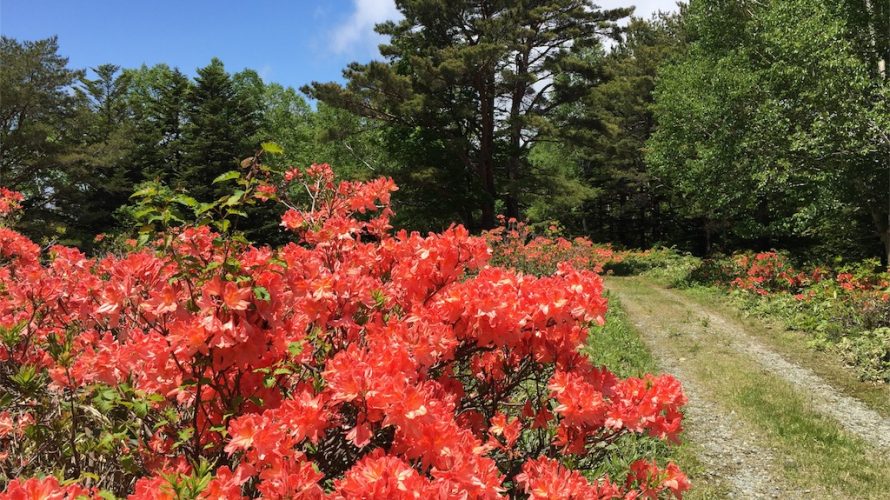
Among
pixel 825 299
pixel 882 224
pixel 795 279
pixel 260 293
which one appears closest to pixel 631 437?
pixel 260 293

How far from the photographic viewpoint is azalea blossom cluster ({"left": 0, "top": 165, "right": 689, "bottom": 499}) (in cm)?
136

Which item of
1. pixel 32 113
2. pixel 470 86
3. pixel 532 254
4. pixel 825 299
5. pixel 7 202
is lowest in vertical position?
pixel 825 299

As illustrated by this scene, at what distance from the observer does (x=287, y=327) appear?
1.90 metres

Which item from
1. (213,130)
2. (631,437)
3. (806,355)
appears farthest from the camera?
(213,130)

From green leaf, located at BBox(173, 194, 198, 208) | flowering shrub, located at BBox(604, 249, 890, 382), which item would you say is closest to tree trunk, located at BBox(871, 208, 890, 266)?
flowering shrub, located at BBox(604, 249, 890, 382)

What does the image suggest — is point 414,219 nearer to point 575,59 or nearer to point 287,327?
point 575,59

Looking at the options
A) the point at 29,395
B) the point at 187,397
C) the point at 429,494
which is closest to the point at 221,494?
the point at 429,494

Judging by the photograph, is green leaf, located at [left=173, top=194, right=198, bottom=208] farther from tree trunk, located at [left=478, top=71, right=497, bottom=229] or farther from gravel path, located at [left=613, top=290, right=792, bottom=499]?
tree trunk, located at [left=478, top=71, right=497, bottom=229]

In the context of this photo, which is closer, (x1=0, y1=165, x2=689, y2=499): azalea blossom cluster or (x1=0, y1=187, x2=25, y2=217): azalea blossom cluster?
(x1=0, y1=165, x2=689, y2=499): azalea blossom cluster

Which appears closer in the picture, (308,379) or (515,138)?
(308,379)

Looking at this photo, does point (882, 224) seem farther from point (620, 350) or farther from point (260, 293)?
point (260, 293)

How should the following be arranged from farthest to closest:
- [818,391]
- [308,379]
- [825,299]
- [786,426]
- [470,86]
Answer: [470,86]
[825,299]
[818,391]
[786,426]
[308,379]

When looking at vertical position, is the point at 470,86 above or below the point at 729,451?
above

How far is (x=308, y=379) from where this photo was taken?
1998 millimetres
